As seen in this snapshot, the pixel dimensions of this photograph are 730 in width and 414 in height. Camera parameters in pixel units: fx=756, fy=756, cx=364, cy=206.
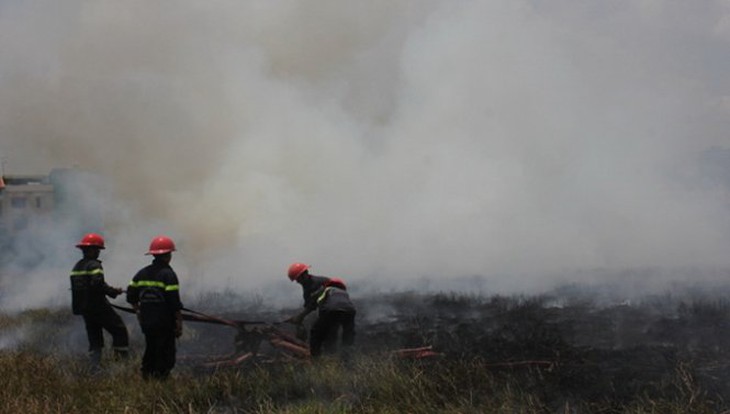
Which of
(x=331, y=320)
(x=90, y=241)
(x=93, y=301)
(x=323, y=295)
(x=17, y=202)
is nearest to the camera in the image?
(x=331, y=320)

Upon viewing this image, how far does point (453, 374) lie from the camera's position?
707 centimetres

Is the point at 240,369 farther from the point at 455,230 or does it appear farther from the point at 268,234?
the point at 455,230

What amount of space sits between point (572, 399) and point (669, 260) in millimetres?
14850

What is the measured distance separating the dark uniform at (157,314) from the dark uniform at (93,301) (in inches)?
57.2

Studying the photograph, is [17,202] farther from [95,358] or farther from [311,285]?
[311,285]

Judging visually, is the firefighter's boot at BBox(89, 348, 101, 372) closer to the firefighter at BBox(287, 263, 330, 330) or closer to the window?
the firefighter at BBox(287, 263, 330, 330)

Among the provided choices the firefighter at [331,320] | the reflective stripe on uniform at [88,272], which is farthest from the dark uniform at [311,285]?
the reflective stripe on uniform at [88,272]

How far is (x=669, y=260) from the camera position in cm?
1991

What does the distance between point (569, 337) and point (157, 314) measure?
16.7 ft

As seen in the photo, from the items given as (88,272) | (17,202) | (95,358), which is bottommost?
(95,358)

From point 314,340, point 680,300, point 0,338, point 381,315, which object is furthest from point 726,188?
point 0,338

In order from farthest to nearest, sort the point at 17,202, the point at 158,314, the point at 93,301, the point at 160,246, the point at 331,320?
the point at 17,202 → the point at 93,301 → the point at 331,320 → the point at 160,246 → the point at 158,314

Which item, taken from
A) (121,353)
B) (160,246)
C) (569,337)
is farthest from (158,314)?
(569,337)

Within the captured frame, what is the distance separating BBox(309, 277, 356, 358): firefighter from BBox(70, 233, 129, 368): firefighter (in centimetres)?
257
